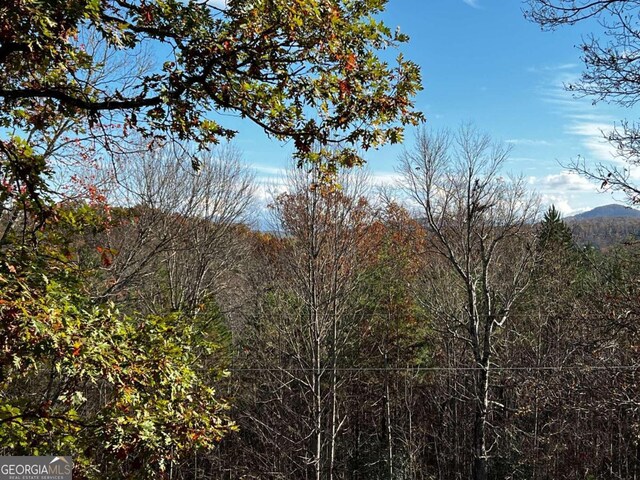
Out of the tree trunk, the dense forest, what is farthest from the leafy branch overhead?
the tree trunk

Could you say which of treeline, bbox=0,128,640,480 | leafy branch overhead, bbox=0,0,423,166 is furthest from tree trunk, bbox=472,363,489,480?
leafy branch overhead, bbox=0,0,423,166

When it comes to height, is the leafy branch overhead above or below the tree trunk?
above

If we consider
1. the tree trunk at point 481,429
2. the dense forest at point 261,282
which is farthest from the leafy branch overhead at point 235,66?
the tree trunk at point 481,429

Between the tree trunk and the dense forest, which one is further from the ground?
the dense forest

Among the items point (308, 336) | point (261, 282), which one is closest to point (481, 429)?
point (308, 336)

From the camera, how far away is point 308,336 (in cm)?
1253

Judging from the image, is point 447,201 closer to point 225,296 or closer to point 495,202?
point 495,202

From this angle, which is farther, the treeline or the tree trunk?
the tree trunk

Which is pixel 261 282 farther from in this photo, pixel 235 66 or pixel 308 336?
pixel 235 66

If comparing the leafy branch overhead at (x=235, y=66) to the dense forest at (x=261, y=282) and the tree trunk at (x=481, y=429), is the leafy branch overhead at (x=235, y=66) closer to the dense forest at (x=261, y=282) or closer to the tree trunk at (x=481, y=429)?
the dense forest at (x=261, y=282)

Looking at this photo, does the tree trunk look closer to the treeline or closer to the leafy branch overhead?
the treeline

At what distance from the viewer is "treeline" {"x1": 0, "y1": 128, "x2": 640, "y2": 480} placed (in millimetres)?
3520

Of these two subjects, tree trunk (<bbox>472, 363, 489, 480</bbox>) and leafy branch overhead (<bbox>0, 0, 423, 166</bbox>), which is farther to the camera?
tree trunk (<bbox>472, 363, 489, 480</bbox>)

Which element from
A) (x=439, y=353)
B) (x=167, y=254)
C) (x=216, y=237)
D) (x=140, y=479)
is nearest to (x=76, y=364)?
(x=140, y=479)
